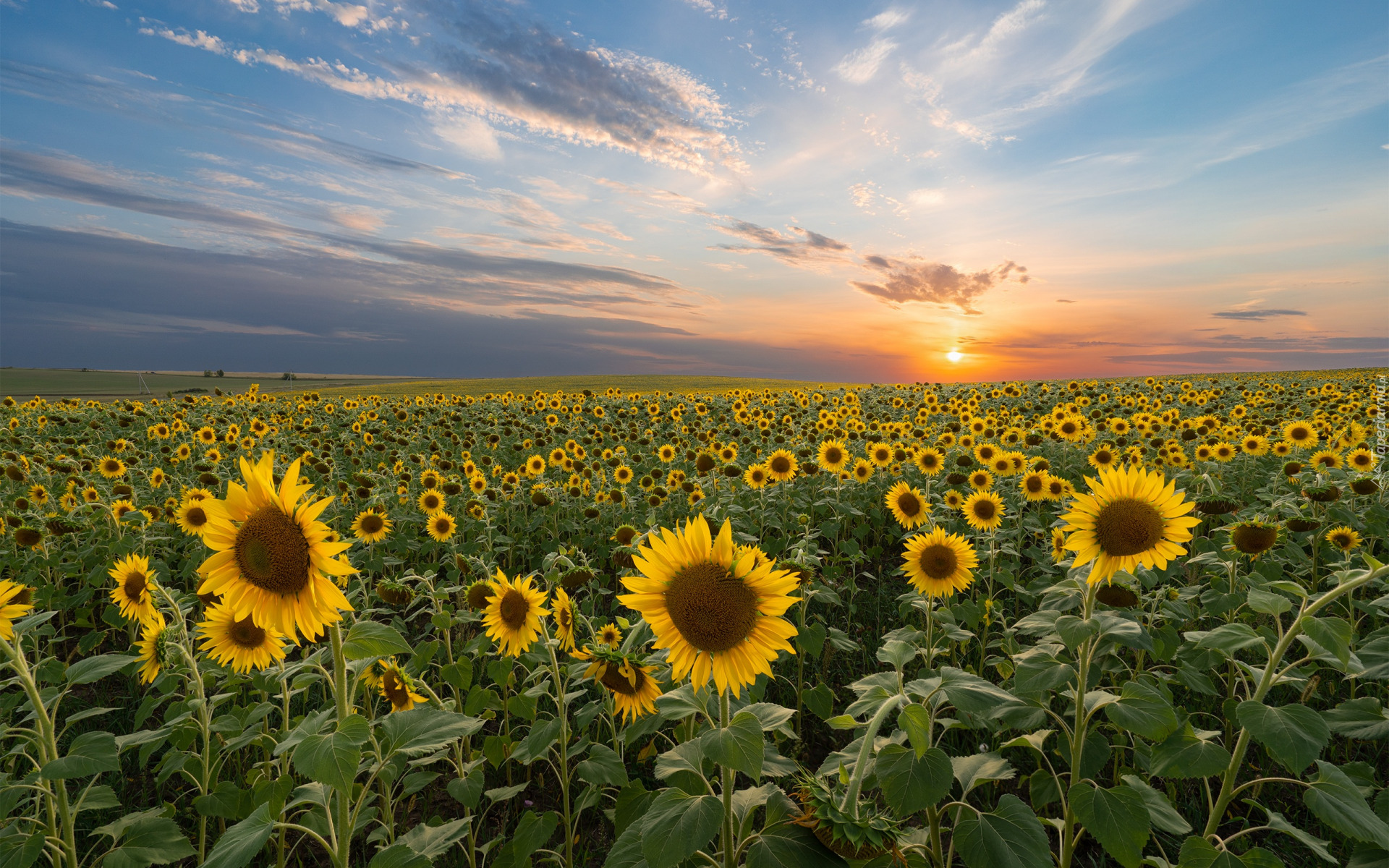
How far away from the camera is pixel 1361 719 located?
2.88m

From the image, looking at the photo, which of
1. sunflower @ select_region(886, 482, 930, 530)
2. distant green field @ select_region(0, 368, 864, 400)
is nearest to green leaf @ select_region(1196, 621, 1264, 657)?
sunflower @ select_region(886, 482, 930, 530)

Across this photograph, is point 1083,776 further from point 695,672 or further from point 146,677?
point 146,677

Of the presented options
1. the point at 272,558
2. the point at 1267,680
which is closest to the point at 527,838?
the point at 272,558

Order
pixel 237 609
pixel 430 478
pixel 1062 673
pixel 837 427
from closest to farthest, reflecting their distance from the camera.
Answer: pixel 237 609 < pixel 1062 673 < pixel 430 478 < pixel 837 427

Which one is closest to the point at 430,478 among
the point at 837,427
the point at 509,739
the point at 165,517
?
the point at 165,517

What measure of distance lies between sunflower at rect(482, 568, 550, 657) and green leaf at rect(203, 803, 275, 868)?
1508 mm

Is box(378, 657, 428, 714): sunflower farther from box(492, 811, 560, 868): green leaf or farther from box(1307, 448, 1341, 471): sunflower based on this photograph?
box(1307, 448, 1341, 471): sunflower

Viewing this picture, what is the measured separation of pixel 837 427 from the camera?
1271 cm

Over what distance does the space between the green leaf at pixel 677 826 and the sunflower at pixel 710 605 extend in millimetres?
279

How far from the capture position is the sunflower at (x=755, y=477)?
27.1 feet

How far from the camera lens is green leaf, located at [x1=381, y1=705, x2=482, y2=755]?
2230mm

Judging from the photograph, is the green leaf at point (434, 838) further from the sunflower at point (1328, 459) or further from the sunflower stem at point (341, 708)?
the sunflower at point (1328, 459)

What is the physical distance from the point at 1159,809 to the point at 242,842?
3.43 metres

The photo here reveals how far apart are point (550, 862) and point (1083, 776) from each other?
111 inches
